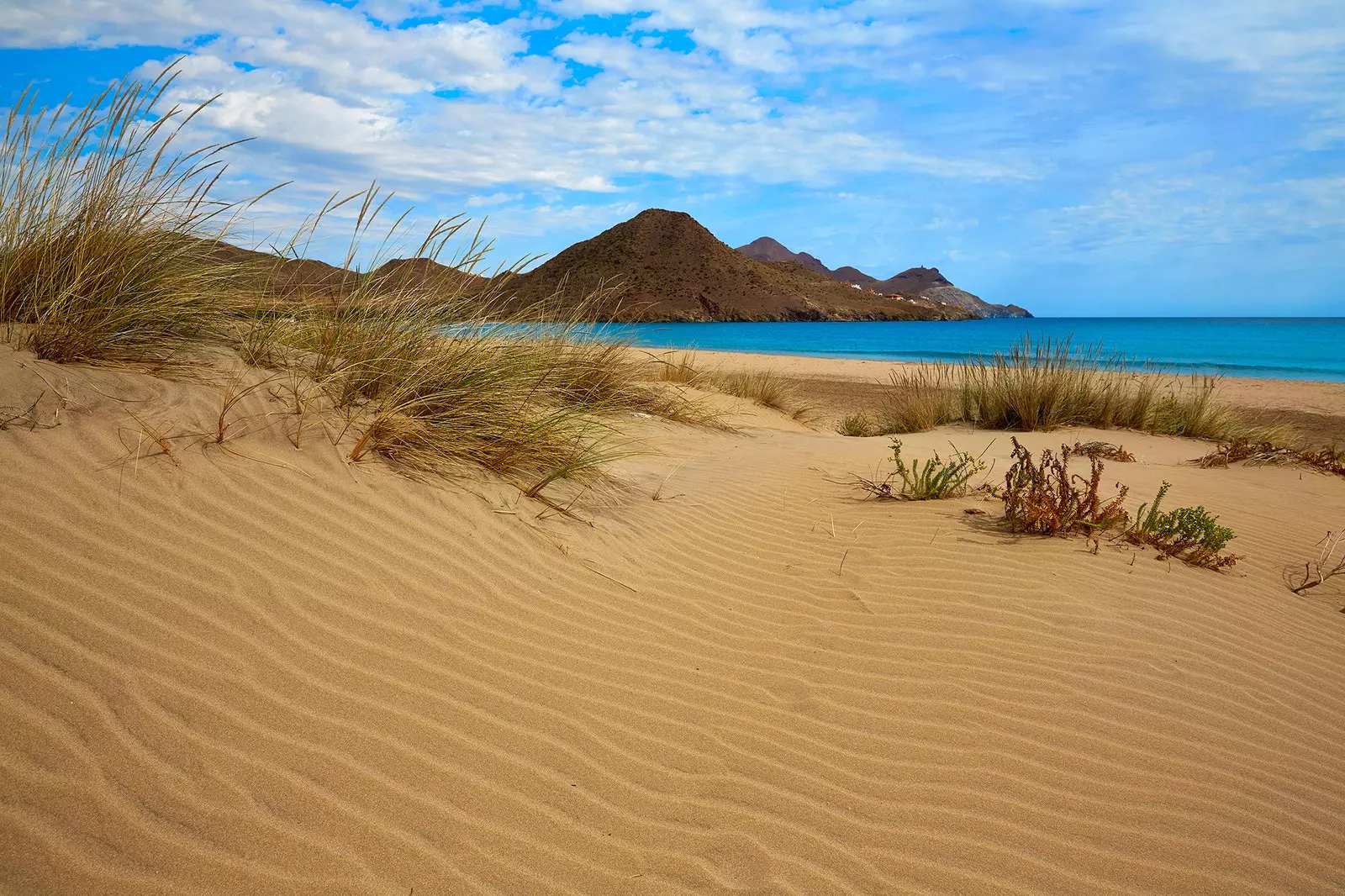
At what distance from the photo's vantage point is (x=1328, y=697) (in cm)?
293

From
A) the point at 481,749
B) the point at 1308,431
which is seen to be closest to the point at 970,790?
the point at 481,749

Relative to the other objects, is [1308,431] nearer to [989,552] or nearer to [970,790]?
[989,552]

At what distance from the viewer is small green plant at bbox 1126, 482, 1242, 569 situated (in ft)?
13.0

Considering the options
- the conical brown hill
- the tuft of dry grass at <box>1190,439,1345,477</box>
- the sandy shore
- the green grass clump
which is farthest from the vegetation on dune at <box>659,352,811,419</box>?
the conical brown hill

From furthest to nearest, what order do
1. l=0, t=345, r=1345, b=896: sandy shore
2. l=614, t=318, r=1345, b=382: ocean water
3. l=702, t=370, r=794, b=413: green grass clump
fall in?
l=614, t=318, r=1345, b=382: ocean water, l=702, t=370, r=794, b=413: green grass clump, l=0, t=345, r=1345, b=896: sandy shore

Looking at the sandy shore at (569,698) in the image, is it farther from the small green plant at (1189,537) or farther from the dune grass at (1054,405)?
the dune grass at (1054,405)

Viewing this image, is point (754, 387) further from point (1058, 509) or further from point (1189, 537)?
point (1189, 537)

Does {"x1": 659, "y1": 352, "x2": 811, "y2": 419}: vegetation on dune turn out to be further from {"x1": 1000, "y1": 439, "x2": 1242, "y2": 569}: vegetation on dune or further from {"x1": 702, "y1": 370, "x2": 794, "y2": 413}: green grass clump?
{"x1": 1000, "y1": 439, "x2": 1242, "y2": 569}: vegetation on dune

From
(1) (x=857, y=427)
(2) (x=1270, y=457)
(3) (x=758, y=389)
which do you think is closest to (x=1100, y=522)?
(2) (x=1270, y=457)

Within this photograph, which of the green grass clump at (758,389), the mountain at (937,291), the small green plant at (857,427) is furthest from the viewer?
the mountain at (937,291)

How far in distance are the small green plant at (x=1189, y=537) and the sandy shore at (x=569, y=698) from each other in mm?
115

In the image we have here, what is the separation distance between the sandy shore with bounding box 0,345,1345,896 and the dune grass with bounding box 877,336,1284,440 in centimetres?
529

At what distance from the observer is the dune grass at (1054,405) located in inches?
355

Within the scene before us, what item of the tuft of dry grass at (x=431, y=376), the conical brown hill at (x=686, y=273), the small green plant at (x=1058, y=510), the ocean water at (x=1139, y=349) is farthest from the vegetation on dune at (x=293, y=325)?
the conical brown hill at (x=686, y=273)
